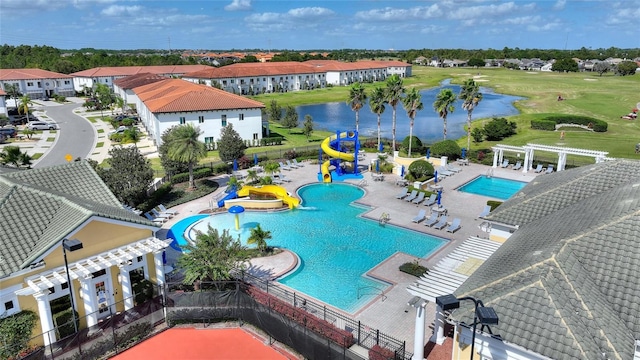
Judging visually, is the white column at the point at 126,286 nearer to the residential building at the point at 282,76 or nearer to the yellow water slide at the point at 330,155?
the yellow water slide at the point at 330,155

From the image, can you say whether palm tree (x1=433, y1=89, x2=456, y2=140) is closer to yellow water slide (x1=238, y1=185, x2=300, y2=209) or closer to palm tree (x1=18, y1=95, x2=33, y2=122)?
yellow water slide (x1=238, y1=185, x2=300, y2=209)

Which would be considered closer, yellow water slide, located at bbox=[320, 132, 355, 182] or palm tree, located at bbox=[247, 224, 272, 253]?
palm tree, located at bbox=[247, 224, 272, 253]

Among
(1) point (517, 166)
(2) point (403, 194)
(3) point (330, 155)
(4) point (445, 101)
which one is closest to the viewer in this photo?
(2) point (403, 194)

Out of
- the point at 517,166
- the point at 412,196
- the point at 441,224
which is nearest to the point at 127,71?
the point at 412,196

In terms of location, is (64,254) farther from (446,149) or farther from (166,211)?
(446,149)

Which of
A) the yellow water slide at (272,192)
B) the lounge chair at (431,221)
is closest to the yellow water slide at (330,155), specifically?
the yellow water slide at (272,192)

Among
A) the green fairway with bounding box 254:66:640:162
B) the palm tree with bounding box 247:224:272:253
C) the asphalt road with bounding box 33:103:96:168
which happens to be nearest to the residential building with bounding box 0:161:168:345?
the palm tree with bounding box 247:224:272:253
